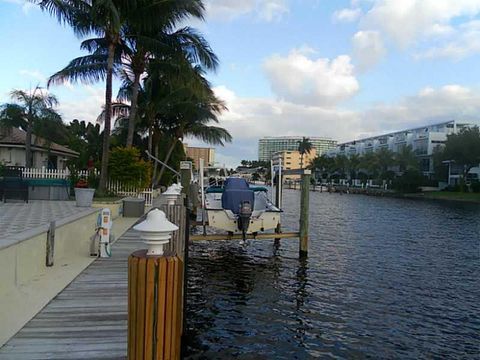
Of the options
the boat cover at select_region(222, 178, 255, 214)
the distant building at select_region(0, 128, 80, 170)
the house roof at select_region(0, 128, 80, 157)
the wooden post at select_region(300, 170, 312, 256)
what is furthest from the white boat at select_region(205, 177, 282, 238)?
the house roof at select_region(0, 128, 80, 157)

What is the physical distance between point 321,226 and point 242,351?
18.5 metres

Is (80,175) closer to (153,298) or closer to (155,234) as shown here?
(155,234)

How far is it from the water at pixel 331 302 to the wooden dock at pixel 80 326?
160 cm

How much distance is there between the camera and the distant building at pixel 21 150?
2525 cm

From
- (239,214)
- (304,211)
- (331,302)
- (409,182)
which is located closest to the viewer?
(331,302)

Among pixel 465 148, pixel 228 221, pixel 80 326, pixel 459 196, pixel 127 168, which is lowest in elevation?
pixel 80 326

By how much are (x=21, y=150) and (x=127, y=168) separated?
9.66 metres

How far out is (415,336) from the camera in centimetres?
792

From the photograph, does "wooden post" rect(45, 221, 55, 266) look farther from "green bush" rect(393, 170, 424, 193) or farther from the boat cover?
"green bush" rect(393, 170, 424, 193)

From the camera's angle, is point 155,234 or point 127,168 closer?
point 155,234

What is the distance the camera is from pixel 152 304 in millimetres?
3287

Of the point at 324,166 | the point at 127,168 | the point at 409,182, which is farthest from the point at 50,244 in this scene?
the point at 324,166

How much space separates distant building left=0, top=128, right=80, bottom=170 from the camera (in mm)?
25250

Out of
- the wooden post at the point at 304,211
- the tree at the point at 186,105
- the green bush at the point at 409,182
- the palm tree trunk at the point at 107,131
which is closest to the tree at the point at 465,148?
the green bush at the point at 409,182
